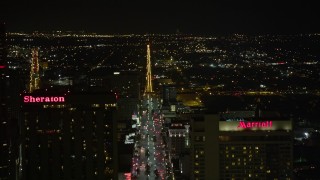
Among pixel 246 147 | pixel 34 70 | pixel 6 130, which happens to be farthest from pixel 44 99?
pixel 34 70

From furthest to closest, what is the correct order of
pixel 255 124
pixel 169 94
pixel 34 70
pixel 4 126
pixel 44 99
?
pixel 169 94 → pixel 34 70 → pixel 255 124 → pixel 44 99 → pixel 4 126

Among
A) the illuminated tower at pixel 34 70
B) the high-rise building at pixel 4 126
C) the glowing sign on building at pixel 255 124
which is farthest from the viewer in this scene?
the illuminated tower at pixel 34 70

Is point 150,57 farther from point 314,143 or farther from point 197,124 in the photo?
point 197,124

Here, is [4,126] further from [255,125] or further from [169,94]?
[169,94]

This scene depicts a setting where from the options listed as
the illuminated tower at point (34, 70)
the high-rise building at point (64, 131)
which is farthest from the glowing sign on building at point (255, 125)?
the illuminated tower at point (34, 70)

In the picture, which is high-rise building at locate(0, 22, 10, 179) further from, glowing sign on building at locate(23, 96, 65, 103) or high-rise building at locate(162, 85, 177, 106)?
high-rise building at locate(162, 85, 177, 106)

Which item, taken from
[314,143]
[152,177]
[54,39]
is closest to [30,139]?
[152,177]

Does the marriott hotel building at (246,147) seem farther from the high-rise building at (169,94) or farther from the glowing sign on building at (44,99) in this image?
the high-rise building at (169,94)
